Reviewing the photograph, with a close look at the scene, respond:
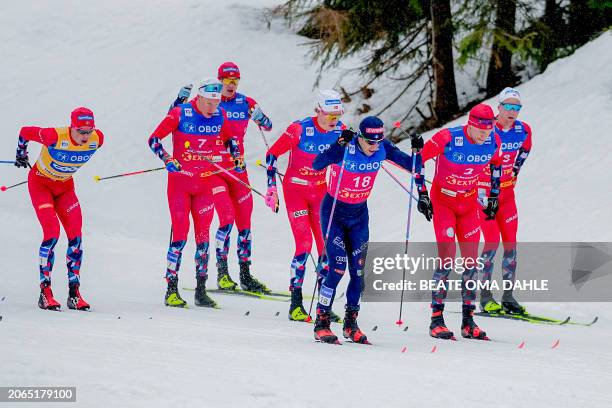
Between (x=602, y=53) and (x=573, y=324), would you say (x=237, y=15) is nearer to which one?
(x=602, y=53)

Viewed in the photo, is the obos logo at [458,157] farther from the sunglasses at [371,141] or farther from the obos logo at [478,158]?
the sunglasses at [371,141]

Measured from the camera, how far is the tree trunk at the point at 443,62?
18.2 m

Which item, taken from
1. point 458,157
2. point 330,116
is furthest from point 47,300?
point 458,157

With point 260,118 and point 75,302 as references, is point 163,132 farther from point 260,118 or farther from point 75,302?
point 75,302

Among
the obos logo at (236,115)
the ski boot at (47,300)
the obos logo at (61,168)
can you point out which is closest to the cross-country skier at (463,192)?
the obos logo at (236,115)

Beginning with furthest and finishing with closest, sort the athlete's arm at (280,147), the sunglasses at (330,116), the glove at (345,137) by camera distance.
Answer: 1. the sunglasses at (330,116)
2. the athlete's arm at (280,147)
3. the glove at (345,137)

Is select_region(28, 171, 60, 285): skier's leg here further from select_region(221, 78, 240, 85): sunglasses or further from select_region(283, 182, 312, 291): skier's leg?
select_region(221, 78, 240, 85): sunglasses

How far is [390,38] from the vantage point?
18984 mm

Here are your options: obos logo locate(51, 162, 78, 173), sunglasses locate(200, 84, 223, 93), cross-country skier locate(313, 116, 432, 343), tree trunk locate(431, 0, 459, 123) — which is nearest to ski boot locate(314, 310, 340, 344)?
cross-country skier locate(313, 116, 432, 343)

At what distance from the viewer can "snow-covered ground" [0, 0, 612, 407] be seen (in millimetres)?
6367

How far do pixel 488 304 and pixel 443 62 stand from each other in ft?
29.0

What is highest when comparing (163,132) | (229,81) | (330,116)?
(229,81)

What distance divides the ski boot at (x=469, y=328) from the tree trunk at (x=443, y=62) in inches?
389

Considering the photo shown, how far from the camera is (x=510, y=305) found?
34.8 feet
